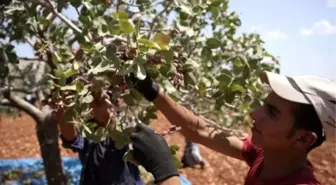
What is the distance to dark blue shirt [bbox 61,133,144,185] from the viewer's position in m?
3.15

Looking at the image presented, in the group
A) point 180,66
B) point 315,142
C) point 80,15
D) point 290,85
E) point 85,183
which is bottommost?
point 85,183

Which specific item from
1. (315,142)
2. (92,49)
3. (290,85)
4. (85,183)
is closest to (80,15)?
(92,49)

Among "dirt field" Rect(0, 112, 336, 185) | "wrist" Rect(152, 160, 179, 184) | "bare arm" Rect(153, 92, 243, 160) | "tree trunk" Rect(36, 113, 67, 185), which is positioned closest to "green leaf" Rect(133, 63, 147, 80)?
"wrist" Rect(152, 160, 179, 184)

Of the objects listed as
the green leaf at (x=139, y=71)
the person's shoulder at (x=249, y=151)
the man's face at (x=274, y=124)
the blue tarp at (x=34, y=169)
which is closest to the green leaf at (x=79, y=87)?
the green leaf at (x=139, y=71)

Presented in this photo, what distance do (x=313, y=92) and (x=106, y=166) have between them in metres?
1.89

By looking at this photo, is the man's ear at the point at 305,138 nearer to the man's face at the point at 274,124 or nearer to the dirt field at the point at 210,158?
the man's face at the point at 274,124

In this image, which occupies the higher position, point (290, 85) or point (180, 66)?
point (180, 66)

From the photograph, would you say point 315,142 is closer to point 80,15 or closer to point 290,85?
point 290,85

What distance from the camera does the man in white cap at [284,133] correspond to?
176 centimetres

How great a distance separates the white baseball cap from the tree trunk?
282cm

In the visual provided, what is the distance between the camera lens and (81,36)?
185cm

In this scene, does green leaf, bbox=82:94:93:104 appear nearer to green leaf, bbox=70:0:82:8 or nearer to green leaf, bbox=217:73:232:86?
green leaf, bbox=70:0:82:8

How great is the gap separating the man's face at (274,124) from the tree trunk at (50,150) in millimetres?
2720

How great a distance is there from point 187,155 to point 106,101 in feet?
21.8
